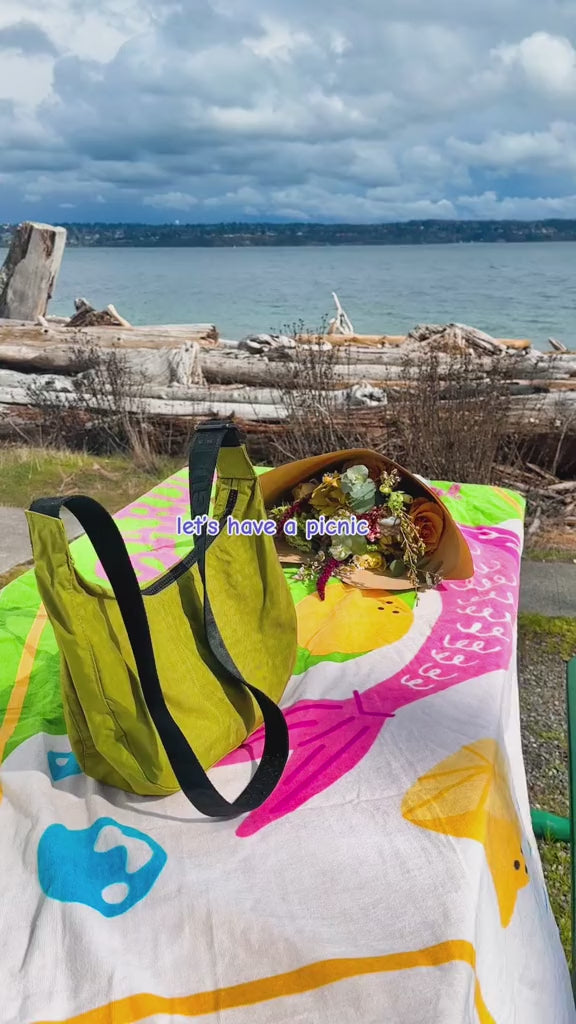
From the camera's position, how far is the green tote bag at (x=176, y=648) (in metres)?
1.68

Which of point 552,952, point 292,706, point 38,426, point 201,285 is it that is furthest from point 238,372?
point 201,285

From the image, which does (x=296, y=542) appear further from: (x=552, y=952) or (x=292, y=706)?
(x=552, y=952)

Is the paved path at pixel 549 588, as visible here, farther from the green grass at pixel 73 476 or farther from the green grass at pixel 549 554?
the green grass at pixel 73 476

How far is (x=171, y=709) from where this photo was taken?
1791mm

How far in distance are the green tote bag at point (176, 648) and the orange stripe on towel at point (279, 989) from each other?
0.40 m

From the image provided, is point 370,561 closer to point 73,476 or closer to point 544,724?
point 544,724

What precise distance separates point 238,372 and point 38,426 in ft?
6.54

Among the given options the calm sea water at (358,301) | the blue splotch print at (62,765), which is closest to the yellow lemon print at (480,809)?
A: the blue splotch print at (62,765)

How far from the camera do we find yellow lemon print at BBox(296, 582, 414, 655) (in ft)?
8.52

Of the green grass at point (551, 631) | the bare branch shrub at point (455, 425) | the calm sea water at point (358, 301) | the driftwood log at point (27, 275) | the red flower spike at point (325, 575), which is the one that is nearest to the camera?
the red flower spike at point (325, 575)

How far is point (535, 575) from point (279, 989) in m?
3.32

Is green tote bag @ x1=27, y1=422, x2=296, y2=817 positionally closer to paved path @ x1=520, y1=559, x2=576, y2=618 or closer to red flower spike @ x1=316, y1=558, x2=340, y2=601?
red flower spike @ x1=316, y1=558, x2=340, y2=601

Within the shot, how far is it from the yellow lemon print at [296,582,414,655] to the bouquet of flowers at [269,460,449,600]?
0.08m

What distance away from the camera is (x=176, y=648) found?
1.86m
